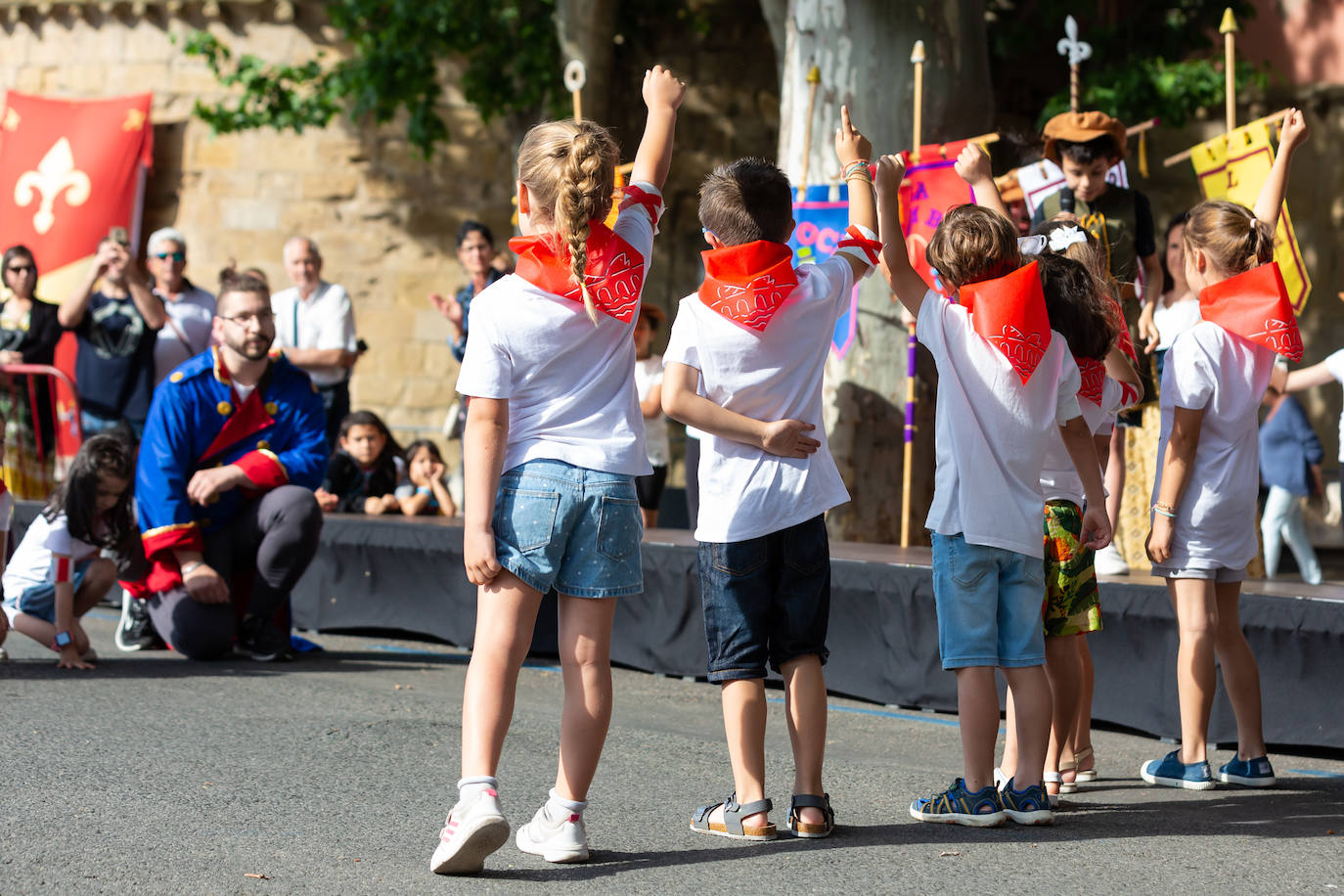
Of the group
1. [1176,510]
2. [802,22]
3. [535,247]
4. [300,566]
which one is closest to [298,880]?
[535,247]

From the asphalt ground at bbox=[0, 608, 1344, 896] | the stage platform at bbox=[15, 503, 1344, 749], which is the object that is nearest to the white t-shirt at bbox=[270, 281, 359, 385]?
the stage platform at bbox=[15, 503, 1344, 749]

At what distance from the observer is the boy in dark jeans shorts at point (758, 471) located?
3547 millimetres

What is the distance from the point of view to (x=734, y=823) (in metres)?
3.56

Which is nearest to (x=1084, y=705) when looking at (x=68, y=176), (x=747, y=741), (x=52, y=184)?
(x=747, y=741)

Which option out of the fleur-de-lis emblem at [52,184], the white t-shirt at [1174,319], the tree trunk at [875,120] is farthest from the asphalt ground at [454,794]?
the fleur-de-lis emblem at [52,184]

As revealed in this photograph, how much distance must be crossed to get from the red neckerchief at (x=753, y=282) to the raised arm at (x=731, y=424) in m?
0.19

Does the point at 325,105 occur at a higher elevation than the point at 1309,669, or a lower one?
higher

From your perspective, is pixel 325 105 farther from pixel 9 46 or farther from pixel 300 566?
pixel 300 566

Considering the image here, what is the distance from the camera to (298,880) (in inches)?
119

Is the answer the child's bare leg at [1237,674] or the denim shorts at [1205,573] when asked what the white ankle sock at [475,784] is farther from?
the child's bare leg at [1237,674]

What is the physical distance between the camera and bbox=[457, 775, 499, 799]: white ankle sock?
3.11m

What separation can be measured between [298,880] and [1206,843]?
6.72 feet

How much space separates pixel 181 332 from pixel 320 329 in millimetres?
735

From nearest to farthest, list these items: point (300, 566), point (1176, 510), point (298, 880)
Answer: point (298, 880) → point (1176, 510) → point (300, 566)
